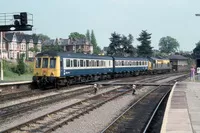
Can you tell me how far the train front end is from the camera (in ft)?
92.7

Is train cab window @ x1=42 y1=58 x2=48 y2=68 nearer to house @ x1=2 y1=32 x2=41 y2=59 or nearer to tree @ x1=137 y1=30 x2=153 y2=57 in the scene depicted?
house @ x1=2 y1=32 x2=41 y2=59

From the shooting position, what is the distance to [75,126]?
13.1 metres

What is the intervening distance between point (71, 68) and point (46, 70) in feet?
8.04

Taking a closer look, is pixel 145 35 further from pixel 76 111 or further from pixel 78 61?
pixel 76 111

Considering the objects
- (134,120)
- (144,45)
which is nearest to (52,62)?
(134,120)

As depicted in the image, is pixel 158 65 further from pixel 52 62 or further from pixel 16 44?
pixel 16 44

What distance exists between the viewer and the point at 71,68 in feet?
99.5

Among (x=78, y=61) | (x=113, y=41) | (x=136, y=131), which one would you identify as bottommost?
(x=136, y=131)

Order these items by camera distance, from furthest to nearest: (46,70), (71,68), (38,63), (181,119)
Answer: (71,68) < (38,63) < (46,70) < (181,119)

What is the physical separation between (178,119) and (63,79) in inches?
704

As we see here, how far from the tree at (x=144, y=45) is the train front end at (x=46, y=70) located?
96587 millimetres

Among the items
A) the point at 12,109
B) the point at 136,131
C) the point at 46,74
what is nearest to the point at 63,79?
the point at 46,74

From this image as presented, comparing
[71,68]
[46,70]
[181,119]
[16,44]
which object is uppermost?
[16,44]

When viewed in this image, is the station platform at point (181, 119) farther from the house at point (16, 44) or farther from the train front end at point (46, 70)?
the house at point (16, 44)
